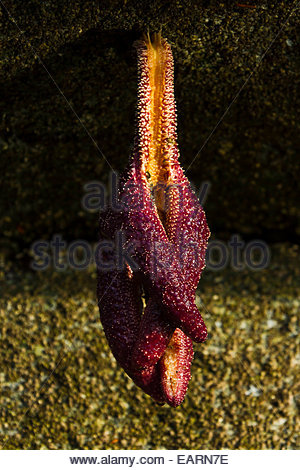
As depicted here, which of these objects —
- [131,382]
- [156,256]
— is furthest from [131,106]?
[131,382]

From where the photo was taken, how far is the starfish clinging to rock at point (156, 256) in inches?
21.7

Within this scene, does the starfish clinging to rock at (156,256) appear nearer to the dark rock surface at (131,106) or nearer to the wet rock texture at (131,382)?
the dark rock surface at (131,106)

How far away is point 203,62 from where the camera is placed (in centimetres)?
74

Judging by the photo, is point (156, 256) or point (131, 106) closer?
point (156, 256)

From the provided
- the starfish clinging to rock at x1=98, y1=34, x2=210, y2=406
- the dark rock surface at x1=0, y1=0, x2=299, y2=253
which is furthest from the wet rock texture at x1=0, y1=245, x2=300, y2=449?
the starfish clinging to rock at x1=98, y1=34, x2=210, y2=406

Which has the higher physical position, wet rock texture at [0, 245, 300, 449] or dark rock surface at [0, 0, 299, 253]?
dark rock surface at [0, 0, 299, 253]

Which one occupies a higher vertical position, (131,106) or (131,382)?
(131,106)

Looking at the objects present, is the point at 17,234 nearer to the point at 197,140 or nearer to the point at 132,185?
the point at 197,140

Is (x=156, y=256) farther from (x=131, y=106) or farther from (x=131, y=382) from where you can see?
(x=131, y=382)

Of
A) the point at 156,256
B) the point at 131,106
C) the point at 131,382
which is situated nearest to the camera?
the point at 156,256

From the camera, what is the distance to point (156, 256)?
56 cm

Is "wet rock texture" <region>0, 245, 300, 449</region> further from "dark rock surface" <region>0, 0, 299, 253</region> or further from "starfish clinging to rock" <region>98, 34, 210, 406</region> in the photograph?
"starfish clinging to rock" <region>98, 34, 210, 406</region>

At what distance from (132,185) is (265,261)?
20.7 inches

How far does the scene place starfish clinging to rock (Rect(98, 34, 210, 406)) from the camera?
0.55 metres
